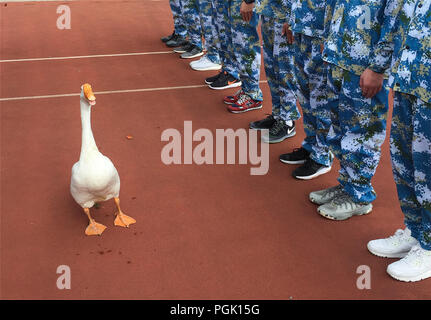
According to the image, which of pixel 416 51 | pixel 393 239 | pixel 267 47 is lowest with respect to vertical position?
pixel 393 239

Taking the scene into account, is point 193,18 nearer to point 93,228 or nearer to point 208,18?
point 208,18

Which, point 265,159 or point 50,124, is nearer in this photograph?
point 265,159

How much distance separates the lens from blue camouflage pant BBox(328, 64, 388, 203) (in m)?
2.53

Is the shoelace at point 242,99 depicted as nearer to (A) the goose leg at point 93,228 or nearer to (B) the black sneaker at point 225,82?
(B) the black sneaker at point 225,82

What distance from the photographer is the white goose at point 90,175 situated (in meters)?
2.68

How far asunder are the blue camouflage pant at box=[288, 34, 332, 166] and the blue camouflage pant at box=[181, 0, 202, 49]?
9.62 ft

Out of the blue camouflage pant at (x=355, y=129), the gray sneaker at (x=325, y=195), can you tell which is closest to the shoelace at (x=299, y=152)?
the gray sneaker at (x=325, y=195)

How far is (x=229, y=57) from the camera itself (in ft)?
16.1

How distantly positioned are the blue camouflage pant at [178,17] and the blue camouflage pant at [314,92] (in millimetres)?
3522

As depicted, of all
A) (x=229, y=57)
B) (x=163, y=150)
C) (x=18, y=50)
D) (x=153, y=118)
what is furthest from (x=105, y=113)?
(x=18, y=50)

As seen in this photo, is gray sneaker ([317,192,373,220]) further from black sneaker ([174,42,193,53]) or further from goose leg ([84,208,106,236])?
black sneaker ([174,42,193,53])

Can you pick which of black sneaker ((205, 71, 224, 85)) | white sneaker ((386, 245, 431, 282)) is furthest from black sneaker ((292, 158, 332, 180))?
black sneaker ((205, 71, 224, 85))

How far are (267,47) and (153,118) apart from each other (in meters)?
1.38
